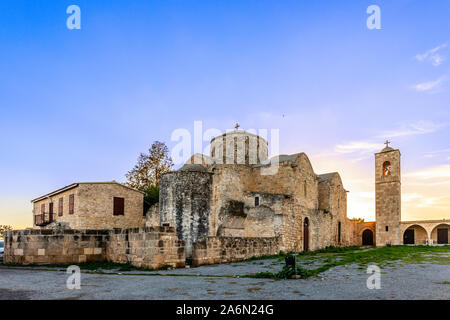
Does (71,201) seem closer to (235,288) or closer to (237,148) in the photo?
(237,148)

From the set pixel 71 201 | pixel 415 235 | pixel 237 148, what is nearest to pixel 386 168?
pixel 415 235

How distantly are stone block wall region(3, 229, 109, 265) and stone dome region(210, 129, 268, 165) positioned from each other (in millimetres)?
17663

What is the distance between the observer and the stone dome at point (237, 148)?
30.1 meters

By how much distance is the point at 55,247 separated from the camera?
12.6 m

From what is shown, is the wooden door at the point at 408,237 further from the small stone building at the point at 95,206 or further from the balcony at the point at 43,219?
the balcony at the point at 43,219

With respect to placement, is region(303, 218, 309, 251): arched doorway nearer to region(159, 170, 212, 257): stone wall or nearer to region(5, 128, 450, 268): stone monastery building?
region(5, 128, 450, 268): stone monastery building

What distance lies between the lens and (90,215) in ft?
86.6

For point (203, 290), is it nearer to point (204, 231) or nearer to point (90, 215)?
point (204, 231)

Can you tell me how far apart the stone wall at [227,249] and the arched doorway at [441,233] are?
22.5 meters

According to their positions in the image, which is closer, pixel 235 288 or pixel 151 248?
pixel 235 288

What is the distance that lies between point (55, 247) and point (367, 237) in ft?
106

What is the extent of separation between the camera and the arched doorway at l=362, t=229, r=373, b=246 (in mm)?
37094
